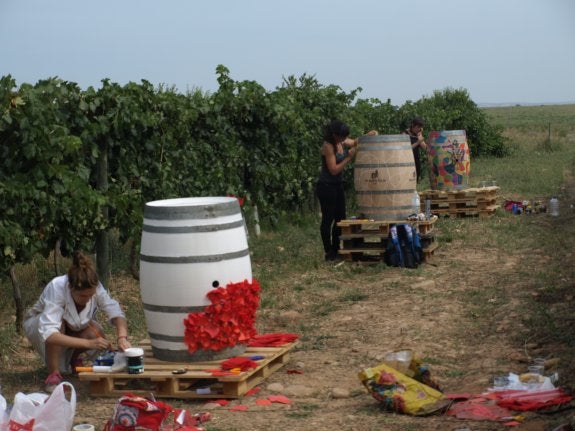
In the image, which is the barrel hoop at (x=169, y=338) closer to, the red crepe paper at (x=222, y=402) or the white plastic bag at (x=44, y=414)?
the red crepe paper at (x=222, y=402)

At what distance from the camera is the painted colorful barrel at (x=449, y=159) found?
43.6ft

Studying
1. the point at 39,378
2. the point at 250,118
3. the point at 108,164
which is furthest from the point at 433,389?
the point at 250,118

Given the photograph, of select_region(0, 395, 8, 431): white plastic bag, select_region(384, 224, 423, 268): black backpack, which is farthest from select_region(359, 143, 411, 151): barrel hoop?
select_region(0, 395, 8, 431): white plastic bag

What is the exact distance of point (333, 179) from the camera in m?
9.59

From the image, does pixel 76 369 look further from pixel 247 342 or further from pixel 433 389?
pixel 433 389

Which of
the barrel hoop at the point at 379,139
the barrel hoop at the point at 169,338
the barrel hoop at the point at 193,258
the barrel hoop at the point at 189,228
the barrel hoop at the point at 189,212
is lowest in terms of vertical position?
the barrel hoop at the point at 169,338

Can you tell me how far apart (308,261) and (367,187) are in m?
1.02

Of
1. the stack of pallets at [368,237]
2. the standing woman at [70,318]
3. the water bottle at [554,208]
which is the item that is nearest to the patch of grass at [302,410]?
the standing woman at [70,318]

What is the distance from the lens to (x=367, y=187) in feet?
32.5

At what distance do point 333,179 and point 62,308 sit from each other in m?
4.42

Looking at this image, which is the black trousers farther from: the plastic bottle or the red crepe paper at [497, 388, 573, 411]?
the red crepe paper at [497, 388, 573, 411]

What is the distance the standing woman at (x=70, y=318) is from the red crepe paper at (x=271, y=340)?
3.01ft

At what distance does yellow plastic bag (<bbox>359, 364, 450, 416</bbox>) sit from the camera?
4848 millimetres

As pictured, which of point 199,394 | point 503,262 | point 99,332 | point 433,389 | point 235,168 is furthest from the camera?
point 235,168
